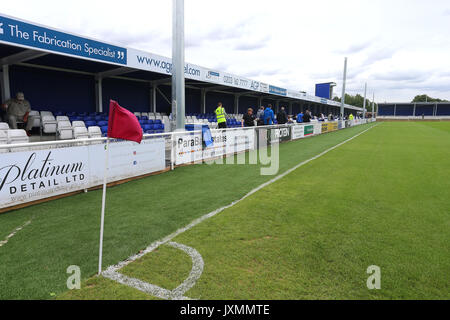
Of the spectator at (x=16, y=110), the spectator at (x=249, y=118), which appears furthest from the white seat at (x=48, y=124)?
the spectator at (x=249, y=118)

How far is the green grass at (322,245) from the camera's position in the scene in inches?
110

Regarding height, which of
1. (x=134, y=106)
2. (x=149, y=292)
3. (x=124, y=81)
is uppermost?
(x=124, y=81)

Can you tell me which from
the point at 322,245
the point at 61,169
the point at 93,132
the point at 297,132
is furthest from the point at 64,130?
the point at 297,132

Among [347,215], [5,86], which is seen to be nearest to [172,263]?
[347,215]

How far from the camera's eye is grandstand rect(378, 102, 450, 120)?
88.7m

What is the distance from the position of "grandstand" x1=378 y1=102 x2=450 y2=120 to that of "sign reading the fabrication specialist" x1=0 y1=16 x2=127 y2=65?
3860 inches

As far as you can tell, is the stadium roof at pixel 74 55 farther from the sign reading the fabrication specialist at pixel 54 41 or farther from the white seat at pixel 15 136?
the white seat at pixel 15 136

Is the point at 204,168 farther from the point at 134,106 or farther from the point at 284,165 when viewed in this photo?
the point at 134,106

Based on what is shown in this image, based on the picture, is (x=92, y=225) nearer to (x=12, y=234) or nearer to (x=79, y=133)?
(x=12, y=234)

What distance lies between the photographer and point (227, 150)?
1165 centimetres

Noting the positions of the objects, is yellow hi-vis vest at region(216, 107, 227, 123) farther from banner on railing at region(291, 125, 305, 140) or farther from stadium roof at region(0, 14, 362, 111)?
banner on railing at region(291, 125, 305, 140)

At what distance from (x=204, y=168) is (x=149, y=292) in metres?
6.56

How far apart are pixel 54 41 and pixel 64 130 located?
294 centimetres

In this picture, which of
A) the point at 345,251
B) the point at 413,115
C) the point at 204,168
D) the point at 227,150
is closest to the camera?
the point at 345,251
